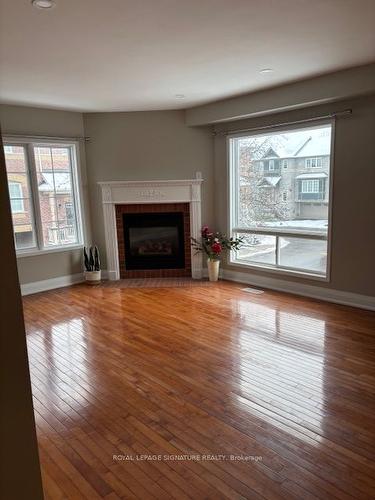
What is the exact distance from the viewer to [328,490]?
72.3 inches

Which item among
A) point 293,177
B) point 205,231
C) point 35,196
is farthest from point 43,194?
point 293,177

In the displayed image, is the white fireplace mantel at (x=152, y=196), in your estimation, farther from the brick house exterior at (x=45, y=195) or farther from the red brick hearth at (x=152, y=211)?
the brick house exterior at (x=45, y=195)

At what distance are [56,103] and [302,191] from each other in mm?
3615

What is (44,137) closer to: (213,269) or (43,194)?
(43,194)

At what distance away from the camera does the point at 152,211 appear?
595 cm

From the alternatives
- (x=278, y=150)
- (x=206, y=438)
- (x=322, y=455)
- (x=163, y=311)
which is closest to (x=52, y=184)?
(x=163, y=311)

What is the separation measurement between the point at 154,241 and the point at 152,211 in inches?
20.5

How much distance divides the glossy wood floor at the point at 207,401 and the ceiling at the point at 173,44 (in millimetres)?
2713

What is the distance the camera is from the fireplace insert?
6016mm

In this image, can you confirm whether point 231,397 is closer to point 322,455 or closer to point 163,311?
point 322,455

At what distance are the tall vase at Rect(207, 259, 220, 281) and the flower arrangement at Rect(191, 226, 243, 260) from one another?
2.5 inches

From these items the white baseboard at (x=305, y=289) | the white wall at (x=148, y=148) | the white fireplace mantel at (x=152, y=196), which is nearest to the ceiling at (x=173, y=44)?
the white wall at (x=148, y=148)

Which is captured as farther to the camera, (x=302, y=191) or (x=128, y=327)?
(x=302, y=191)

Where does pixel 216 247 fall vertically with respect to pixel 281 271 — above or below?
above
